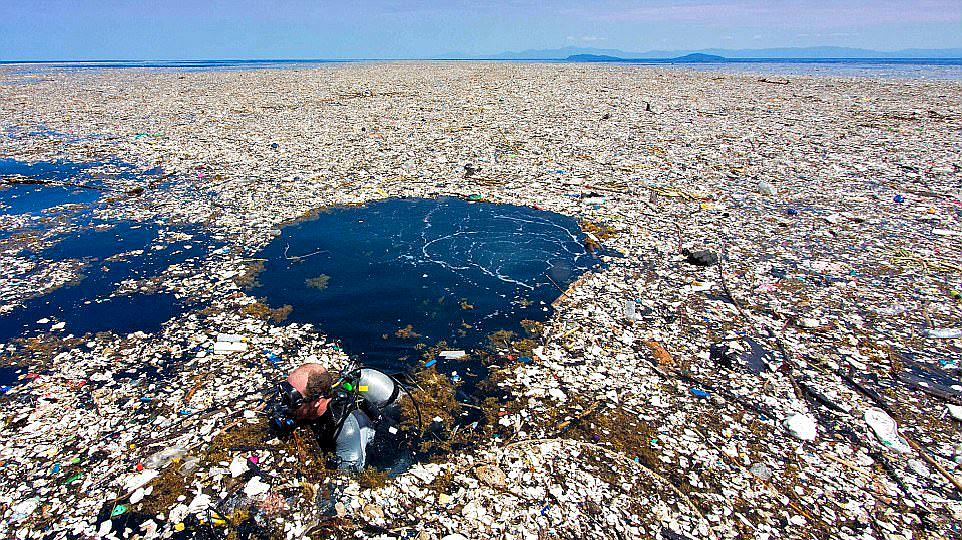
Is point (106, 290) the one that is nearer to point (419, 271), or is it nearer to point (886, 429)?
point (419, 271)

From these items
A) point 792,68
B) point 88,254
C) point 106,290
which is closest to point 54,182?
point 88,254

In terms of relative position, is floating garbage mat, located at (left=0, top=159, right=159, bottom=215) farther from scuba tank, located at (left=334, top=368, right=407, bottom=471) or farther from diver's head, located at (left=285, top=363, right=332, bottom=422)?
scuba tank, located at (left=334, top=368, right=407, bottom=471)

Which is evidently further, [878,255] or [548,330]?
[878,255]

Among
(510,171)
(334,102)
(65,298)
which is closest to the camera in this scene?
(65,298)

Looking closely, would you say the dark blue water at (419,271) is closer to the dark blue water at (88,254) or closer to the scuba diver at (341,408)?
the scuba diver at (341,408)

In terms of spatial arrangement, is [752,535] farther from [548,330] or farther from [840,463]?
[548,330]

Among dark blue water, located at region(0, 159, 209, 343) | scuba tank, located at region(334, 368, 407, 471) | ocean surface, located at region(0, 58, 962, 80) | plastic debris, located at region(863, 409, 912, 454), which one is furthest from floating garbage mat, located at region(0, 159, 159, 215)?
ocean surface, located at region(0, 58, 962, 80)

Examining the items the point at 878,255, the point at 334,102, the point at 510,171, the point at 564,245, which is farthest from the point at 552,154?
the point at 334,102
